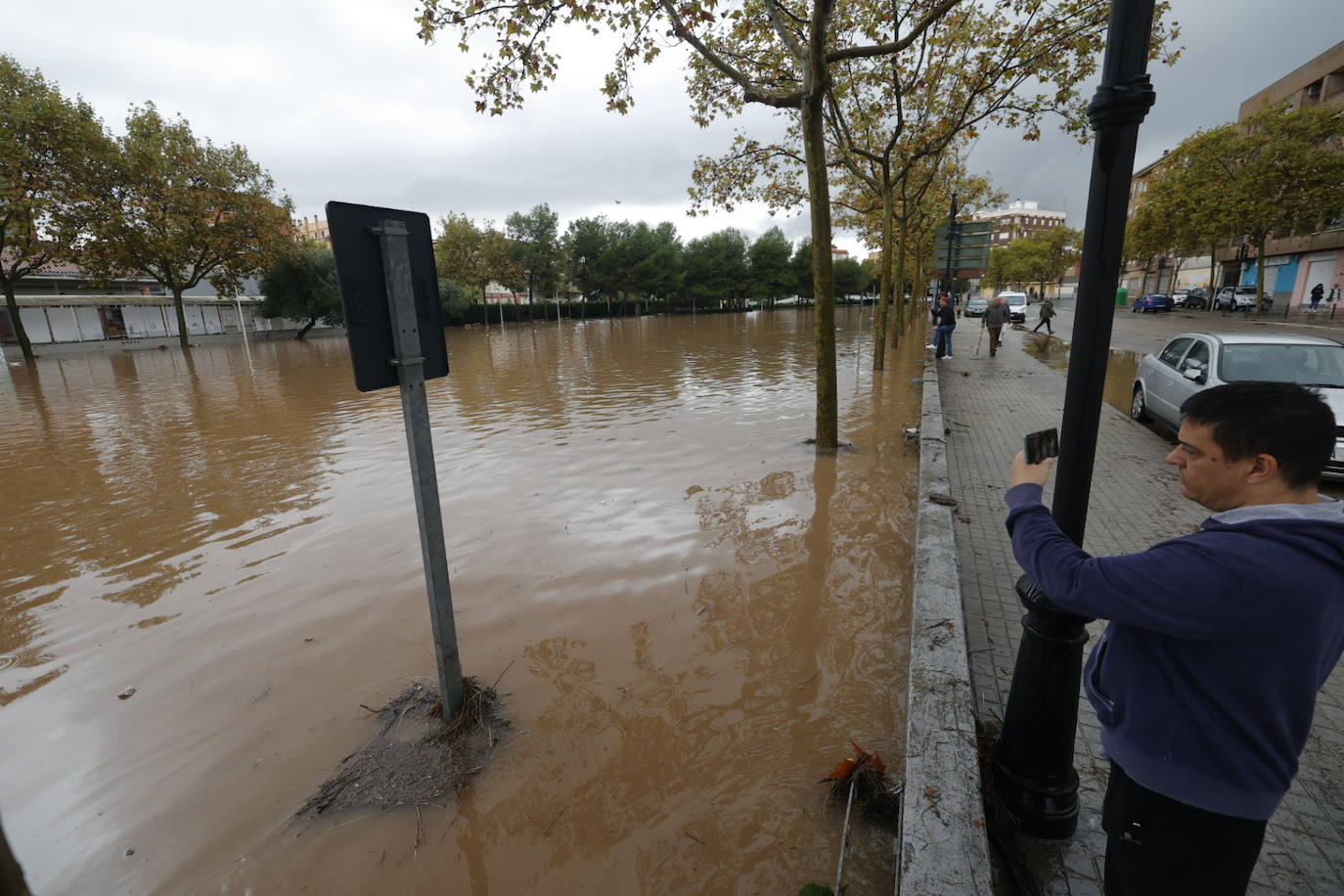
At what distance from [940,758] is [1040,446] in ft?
4.96

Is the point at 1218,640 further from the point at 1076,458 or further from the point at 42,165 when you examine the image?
the point at 42,165

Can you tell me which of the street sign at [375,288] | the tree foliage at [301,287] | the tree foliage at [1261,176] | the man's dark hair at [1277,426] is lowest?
the man's dark hair at [1277,426]

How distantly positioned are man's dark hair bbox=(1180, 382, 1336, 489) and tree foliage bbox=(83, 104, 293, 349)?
35457 mm

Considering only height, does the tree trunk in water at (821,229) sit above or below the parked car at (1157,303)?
above

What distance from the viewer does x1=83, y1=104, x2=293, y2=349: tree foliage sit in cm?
2605

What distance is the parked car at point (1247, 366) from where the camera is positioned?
7285mm

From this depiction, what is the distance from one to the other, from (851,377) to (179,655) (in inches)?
550

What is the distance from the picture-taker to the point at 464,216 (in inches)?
2044

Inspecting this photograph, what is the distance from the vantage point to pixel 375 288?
2627 millimetres

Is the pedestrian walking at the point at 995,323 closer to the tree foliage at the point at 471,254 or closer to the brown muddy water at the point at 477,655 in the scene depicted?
the brown muddy water at the point at 477,655

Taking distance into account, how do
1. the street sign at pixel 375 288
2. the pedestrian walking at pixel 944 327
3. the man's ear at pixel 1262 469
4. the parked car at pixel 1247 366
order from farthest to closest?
the pedestrian walking at pixel 944 327
the parked car at pixel 1247 366
the street sign at pixel 375 288
the man's ear at pixel 1262 469

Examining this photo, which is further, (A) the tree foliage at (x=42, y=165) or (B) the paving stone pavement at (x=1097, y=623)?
(A) the tree foliage at (x=42, y=165)

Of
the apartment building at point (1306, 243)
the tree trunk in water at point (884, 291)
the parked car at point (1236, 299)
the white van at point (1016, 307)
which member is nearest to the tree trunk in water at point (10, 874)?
the tree trunk in water at point (884, 291)

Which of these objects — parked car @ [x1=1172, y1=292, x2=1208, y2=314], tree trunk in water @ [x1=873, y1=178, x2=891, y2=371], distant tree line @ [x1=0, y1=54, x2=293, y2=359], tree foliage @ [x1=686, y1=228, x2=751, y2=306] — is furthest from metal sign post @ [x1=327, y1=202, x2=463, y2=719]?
tree foliage @ [x1=686, y1=228, x2=751, y2=306]
